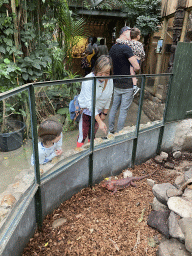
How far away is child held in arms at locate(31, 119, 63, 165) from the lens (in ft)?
5.95

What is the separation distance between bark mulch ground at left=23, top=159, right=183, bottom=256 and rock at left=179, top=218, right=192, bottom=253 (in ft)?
1.02

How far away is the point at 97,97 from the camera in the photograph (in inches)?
91.4

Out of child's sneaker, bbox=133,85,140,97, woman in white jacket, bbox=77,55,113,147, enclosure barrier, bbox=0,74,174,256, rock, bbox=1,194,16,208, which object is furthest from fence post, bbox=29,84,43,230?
child's sneaker, bbox=133,85,140,97

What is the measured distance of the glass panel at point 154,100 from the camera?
9.77ft

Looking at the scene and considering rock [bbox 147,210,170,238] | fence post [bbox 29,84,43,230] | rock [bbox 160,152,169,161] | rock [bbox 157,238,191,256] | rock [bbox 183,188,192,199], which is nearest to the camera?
fence post [bbox 29,84,43,230]

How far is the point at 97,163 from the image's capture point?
2615 mm

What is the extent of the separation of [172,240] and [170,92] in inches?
85.2

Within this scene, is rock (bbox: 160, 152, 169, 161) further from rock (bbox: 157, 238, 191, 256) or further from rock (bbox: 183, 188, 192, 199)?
rock (bbox: 157, 238, 191, 256)

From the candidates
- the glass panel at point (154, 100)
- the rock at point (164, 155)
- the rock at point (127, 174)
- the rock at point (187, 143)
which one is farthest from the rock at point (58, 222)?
the rock at point (187, 143)

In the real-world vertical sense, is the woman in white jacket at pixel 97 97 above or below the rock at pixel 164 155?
above

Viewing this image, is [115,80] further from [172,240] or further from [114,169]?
[172,240]

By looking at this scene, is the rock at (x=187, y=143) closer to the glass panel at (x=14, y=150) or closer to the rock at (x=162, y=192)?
the rock at (x=162, y=192)

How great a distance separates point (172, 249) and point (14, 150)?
4.84ft

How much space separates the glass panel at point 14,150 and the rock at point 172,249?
1.22 m
